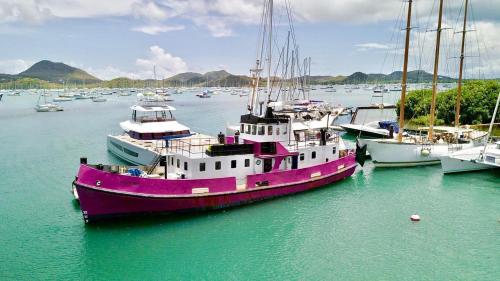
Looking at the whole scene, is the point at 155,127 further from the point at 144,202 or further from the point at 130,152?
the point at 144,202

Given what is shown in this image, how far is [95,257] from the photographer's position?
16375 millimetres

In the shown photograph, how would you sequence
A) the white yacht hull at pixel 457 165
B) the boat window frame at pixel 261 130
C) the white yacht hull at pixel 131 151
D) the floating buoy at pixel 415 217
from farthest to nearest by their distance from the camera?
the white yacht hull at pixel 131 151
the white yacht hull at pixel 457 165
the boat window frame at pixel 261 130
the floating buoy at pixel 415 217

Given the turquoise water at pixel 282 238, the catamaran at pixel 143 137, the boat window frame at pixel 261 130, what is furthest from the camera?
the catamaran at pixel 143 137

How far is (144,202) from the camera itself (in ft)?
62.4

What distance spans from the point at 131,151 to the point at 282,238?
19914 mm

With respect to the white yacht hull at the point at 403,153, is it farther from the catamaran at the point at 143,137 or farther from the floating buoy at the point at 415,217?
the catamaran at the point at 143,137

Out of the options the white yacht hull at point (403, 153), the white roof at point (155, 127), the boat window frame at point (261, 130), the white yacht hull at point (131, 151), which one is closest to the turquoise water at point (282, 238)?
the boat window frame at point (261, 130)

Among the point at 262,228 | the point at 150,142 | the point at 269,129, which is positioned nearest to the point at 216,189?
the point at 262,228

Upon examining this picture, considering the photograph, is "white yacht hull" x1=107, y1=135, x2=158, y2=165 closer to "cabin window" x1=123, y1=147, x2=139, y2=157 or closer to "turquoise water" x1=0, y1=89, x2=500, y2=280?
"cabin window" x1=123, y1=147, x2=139, y2=157

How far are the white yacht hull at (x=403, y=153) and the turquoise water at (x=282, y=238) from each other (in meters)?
4.57

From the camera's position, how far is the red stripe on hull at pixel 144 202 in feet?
60.2

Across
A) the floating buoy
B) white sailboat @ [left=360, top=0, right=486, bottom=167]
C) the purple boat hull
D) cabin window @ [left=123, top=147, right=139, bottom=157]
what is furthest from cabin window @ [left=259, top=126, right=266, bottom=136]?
cabin window @ [left=123, top=147, right=139, bottom=157]

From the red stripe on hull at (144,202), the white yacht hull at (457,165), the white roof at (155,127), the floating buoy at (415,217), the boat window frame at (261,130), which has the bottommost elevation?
the floating buoy at (415,217)

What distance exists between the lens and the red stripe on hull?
1836cm
